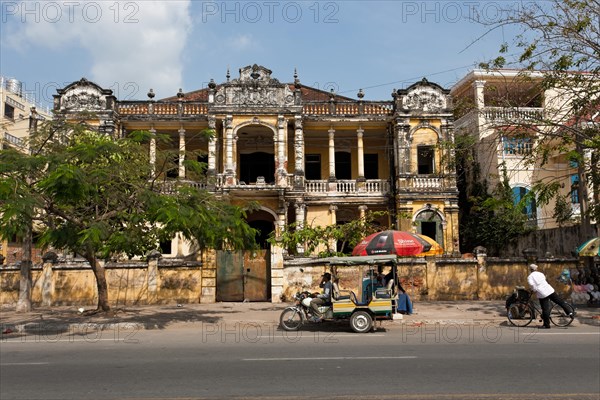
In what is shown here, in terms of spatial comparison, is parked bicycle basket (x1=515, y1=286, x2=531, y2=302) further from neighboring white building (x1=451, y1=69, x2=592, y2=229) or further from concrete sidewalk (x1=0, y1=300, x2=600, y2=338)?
neighboring white building (x1=451, y1=69, x2=592, y2=229)

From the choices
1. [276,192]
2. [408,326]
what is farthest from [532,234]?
[408,326]

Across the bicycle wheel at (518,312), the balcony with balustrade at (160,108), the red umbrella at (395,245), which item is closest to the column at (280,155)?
the balcony with balustrade at (160,108)

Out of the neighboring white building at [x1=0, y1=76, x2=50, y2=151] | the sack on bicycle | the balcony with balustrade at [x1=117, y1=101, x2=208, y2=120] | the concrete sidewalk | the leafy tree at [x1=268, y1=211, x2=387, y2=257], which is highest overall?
the neighboring white building at [x1=0, y1=76, x2=50, y2=151]

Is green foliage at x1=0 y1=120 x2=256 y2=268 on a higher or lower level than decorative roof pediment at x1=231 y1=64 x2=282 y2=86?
lower

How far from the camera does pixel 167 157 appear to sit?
14.4 meters

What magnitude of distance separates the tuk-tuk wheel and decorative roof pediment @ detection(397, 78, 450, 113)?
604 inches

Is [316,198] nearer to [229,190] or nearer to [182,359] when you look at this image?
[229,190]

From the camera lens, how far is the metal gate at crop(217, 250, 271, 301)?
61.2ft

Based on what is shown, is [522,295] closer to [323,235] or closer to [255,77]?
[323,235]

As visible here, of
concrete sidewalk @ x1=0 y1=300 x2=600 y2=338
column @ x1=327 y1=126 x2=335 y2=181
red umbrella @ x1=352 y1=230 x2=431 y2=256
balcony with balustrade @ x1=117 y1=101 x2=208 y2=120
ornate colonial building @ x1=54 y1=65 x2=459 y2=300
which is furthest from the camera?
column @ x1=327 y1=126 x2=335 y2=181

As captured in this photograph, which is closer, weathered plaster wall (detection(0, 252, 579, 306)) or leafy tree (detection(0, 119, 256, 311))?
leafy tree (detection(0, 119, 256, 311))

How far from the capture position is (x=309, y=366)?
7.59 m

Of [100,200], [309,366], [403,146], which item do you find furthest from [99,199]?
[403,146]

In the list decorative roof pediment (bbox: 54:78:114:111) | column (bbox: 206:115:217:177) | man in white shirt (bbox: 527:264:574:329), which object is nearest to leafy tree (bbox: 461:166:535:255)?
column (bbox: 206:115:217:177)
